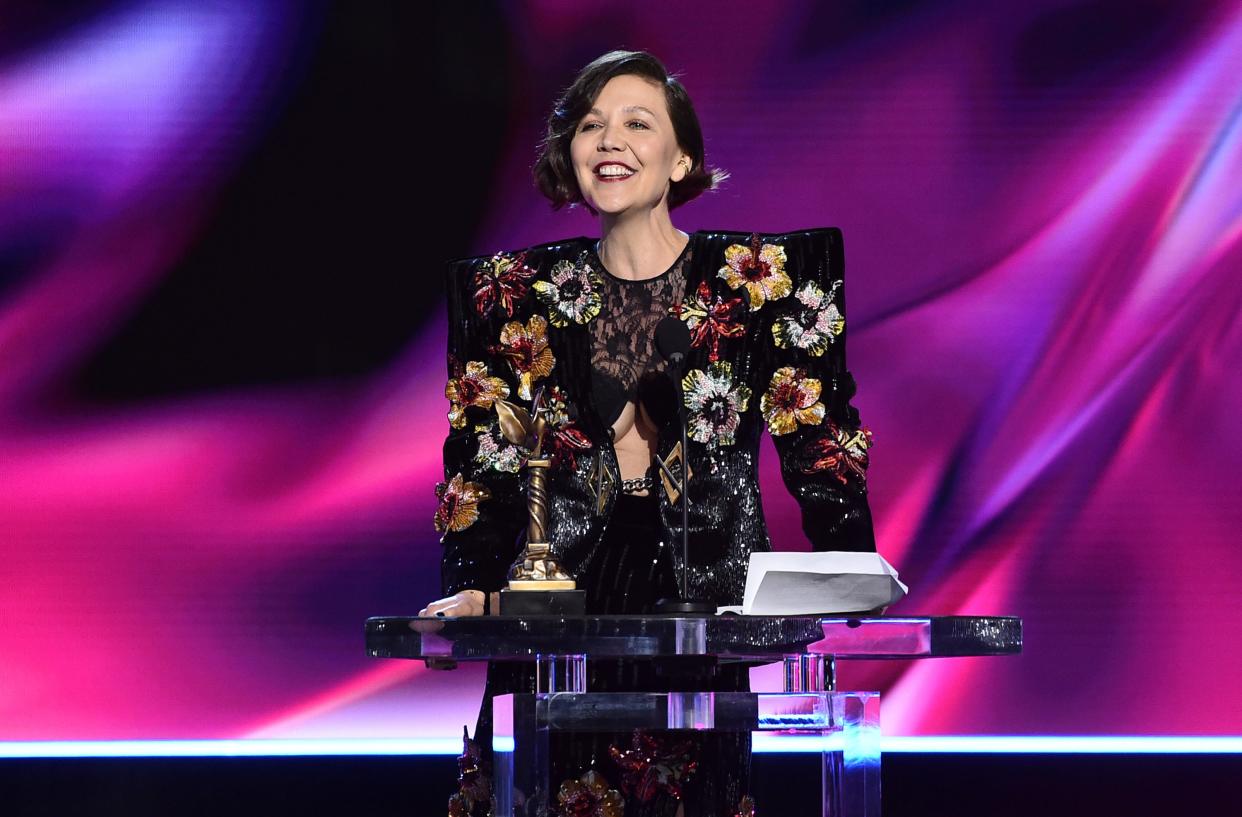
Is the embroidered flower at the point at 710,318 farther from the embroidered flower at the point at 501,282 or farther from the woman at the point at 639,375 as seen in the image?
the embroidered flower at the point at 501,282

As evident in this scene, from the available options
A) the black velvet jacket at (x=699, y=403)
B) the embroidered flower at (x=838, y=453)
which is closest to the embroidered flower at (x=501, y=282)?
the black velvet jacket at (x=699, y=403)

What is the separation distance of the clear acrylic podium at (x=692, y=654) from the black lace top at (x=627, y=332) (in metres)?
0.88

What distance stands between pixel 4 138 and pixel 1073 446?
2806 mm

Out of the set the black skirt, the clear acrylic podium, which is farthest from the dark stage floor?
the clear acrylic podium

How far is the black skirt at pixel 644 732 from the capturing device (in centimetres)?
197

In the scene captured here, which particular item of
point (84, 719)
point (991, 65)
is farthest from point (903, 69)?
point (84, 719)

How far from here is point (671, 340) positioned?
1.89 metres

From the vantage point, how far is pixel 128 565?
13.0ft

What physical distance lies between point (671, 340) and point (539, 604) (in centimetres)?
38

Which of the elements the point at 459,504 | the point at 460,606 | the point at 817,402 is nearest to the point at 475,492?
the point at 459,504

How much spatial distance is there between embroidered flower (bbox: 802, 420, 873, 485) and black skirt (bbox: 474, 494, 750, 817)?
24 cm

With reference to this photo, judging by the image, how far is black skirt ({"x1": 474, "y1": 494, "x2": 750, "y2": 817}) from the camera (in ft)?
6.45

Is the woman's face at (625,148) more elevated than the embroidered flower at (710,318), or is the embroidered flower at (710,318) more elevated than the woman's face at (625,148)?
the woman's face at (625,148)

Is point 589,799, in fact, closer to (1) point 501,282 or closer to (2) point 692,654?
(2) point 692,654
